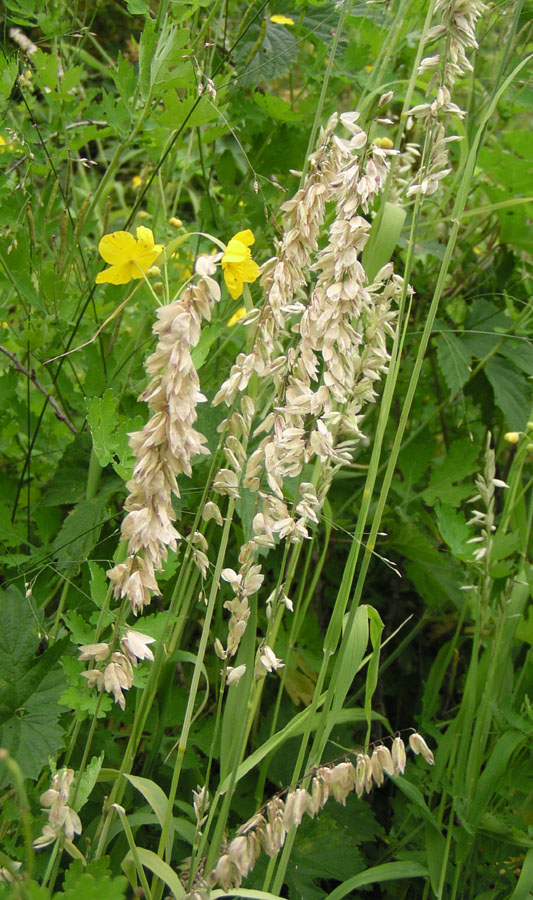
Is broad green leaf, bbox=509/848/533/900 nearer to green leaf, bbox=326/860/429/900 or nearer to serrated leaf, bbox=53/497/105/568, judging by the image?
green leaf, bbox=326/860/429/900

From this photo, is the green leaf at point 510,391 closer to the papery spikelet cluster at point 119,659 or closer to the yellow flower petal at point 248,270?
the yellow flower petal at point 248,270

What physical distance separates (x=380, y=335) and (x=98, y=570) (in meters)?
0.44

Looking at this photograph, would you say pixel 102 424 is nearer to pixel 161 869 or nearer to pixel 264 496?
pixel 264 496

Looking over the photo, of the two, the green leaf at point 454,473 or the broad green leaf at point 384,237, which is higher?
the broad green leaf at point 384,237

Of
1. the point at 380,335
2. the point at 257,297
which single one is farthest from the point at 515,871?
the point at 257,297

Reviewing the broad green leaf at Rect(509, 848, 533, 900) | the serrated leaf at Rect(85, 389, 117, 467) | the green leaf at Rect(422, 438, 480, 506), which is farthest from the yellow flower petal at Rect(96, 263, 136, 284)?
the broad green leaf at Rect(509, 848, 533, 900)

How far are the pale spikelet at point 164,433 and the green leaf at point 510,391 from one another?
101cm

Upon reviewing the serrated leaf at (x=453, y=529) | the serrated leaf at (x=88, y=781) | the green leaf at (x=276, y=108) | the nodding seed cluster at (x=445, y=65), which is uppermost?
the nodding seed cluster at (x=445, y=65)

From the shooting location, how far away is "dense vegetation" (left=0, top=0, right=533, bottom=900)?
0.75m

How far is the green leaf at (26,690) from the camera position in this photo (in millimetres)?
946

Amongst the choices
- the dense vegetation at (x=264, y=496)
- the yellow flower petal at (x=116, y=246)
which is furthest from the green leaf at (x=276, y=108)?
the yellow flower petal at (x=116, y=246)

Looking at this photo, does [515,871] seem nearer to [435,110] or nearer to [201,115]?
[435,110]

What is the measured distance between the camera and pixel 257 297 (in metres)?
1.55

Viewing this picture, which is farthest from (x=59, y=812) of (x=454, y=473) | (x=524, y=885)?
(x=454, y=473)
